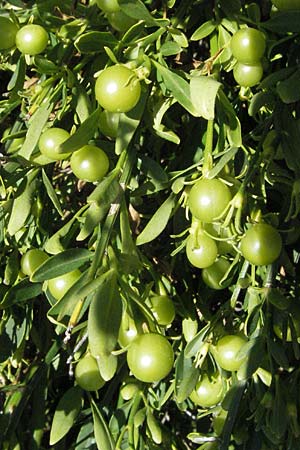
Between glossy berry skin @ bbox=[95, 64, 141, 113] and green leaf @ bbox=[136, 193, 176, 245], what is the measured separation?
15cm

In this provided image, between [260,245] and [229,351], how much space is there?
0.57 ft

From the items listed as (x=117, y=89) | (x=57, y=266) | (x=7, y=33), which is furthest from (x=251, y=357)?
(x=7, y=33)

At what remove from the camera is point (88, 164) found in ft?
2.46

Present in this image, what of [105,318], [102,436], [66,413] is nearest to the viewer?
[105,318]

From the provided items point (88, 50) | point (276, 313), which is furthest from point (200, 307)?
point (88, 50)

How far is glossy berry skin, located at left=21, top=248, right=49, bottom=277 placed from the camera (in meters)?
0.88

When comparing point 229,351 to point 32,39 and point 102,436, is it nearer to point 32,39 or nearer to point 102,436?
point 102,436

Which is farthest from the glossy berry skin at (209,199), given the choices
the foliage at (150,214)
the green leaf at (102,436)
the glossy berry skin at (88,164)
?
the green leaf at (102,436)

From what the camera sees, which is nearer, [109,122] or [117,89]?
[117,89]

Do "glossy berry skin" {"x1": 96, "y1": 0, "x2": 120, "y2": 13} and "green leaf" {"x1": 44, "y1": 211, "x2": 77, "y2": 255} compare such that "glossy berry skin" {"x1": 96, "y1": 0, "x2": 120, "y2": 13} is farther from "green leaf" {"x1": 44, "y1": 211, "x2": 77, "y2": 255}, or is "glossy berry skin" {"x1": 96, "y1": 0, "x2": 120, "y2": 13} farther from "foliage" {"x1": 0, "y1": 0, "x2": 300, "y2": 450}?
"green leaf" {"x1": 44, "y1": 211, "x2": 77, "y2": 255}

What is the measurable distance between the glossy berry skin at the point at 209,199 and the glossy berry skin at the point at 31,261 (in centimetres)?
25

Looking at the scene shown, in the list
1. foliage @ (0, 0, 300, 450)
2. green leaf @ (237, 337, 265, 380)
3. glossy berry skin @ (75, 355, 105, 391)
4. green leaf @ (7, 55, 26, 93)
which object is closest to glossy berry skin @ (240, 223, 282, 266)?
foliage @ (0, 0, 300, 450)

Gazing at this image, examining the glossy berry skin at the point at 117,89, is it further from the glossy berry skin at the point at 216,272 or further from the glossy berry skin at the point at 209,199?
the glossy berry skin at the point at 216,272

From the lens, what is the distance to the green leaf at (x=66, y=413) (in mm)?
961
